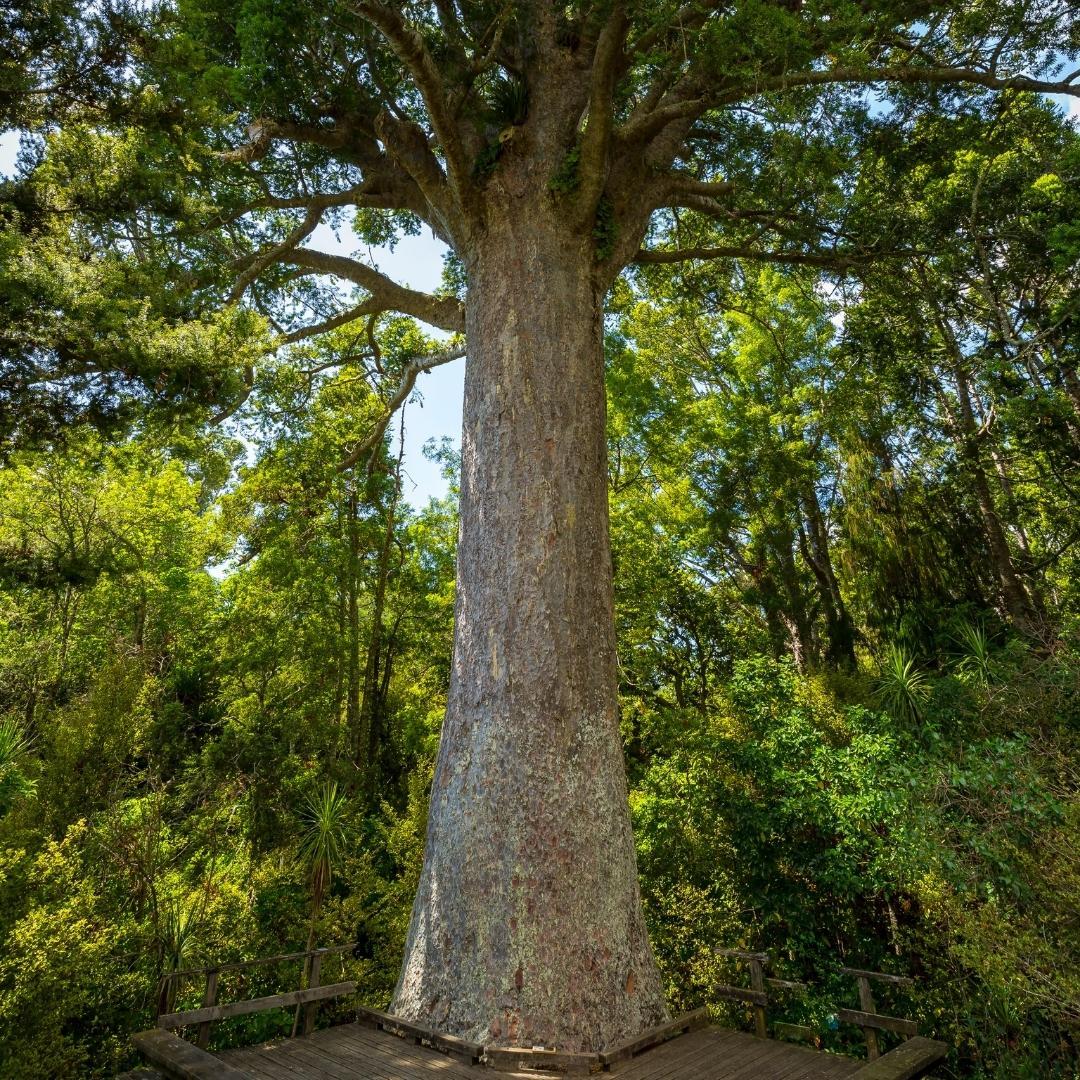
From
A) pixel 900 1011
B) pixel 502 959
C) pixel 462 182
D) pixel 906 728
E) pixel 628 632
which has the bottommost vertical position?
pixel 900 1011

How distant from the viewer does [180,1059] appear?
10.3 ft

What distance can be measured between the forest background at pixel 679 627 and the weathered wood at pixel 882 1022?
1.59ft

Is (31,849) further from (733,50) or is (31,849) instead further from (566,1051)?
(733,50)

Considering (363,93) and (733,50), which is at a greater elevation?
(363,93)

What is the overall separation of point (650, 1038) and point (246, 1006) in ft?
7.48

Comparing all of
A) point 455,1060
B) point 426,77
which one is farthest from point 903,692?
point 426,77

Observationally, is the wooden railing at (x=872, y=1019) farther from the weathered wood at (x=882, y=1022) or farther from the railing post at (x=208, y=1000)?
the railing post at (x=208, y=1000)

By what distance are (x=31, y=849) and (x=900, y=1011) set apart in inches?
271

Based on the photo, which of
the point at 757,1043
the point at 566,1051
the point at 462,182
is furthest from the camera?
the point at 462,182

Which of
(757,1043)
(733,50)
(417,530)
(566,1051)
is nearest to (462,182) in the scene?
(733,50)

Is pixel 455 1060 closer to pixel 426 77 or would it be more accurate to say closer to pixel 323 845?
pixel 323 845

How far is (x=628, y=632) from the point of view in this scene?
11.4m

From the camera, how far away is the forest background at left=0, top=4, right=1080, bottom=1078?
3832 millimetres

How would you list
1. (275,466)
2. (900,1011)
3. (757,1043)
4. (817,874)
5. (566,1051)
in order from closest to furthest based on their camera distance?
(566,1051) < (757,1043) < (900,1011) < (817,874) < (275,466)
